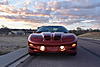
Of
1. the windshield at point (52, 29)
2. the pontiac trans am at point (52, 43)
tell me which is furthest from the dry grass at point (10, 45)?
the pontiac trans am at point (52, 43)

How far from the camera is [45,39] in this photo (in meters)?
10.5

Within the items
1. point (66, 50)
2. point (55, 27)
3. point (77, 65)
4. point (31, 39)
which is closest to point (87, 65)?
point (77, 65)

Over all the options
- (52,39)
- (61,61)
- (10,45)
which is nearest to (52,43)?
(52,39)

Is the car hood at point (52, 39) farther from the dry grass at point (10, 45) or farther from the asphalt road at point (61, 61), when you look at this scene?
the dry grass at point (10, 45)

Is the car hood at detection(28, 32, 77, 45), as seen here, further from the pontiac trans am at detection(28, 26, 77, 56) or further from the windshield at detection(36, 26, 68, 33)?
the windshield at detection(36, 26, 68, 33)

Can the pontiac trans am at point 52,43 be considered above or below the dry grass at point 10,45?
above

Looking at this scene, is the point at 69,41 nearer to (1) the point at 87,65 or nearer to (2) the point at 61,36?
(2) the point at 61,36

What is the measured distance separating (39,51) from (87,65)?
248 cm

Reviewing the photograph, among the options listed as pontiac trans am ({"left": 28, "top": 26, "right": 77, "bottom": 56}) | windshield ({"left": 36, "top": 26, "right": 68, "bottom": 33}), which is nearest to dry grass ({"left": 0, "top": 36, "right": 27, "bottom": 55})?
windshield ({"left": 36, "top": 26, "right": 68, "bottom": 33})

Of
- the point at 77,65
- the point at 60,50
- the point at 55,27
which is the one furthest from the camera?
the point at 55,27

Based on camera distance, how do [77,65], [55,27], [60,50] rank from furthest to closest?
[55,27], [60,50], [77,65]

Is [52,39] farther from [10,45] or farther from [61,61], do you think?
[10,45]

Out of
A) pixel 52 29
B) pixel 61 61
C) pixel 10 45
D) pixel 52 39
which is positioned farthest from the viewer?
pixel 10 45

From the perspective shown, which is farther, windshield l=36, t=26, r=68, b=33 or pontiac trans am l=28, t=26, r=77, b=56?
windshield l=36, t=26, r=68, b=33
